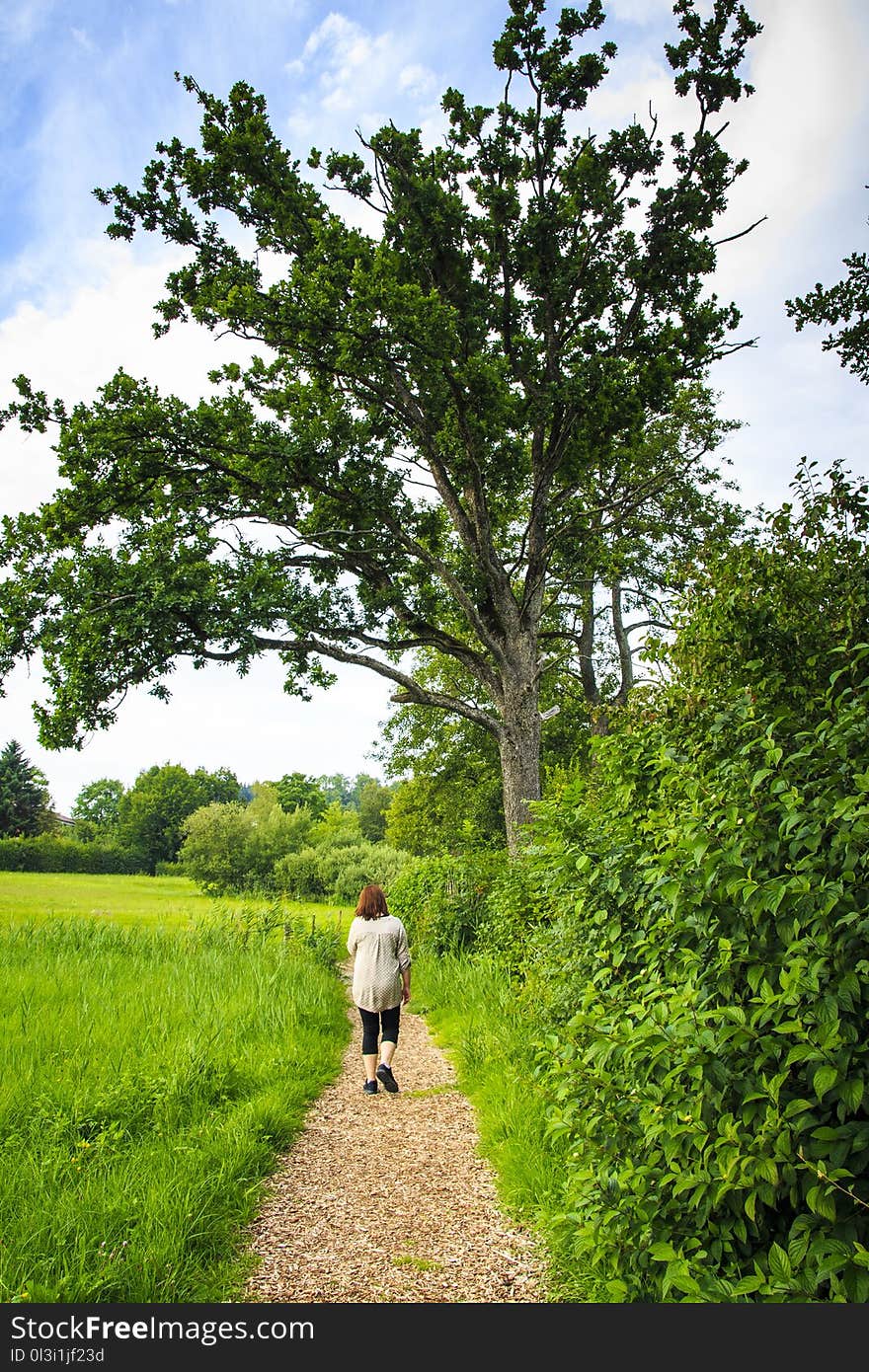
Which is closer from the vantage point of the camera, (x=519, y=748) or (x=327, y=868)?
(x=519, y=748)

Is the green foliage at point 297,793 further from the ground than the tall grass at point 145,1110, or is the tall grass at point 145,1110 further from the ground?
the green foliage at point 297,793

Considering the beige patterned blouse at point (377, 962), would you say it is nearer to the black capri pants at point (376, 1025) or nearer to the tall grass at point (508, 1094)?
the black capri pants at point (376, 1025)

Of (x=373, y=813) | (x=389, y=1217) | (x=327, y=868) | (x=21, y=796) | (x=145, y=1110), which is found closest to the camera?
(x=389, y=1217)

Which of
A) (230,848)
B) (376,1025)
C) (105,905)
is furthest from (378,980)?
(230,848)

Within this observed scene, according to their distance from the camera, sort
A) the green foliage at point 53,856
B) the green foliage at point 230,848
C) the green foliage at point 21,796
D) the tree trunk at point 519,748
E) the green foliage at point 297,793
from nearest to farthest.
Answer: the tree trunk at point 519,748, the green foliage at point 230,848, the green foliage at point 53,856, the green foliage at point 21,796, the green foliage at point 297,793

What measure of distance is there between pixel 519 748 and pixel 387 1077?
7.92 metres

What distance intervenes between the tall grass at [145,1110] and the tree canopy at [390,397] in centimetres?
542

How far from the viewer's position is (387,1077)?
22.8 ft

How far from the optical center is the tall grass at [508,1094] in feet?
12.1

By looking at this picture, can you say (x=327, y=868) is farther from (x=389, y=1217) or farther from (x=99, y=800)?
(x=99, y=800)

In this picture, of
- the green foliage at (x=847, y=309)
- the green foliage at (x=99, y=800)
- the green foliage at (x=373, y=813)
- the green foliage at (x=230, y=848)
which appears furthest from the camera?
the green foliage at (x=99, y=800)

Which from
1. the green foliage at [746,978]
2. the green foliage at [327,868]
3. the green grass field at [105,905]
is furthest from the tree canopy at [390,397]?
the green foliage at [327,868]

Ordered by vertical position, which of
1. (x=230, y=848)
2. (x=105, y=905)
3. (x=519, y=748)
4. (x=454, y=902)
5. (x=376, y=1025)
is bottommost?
(x=376, y=1025)

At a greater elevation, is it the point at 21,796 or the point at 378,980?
the point at 21,796
